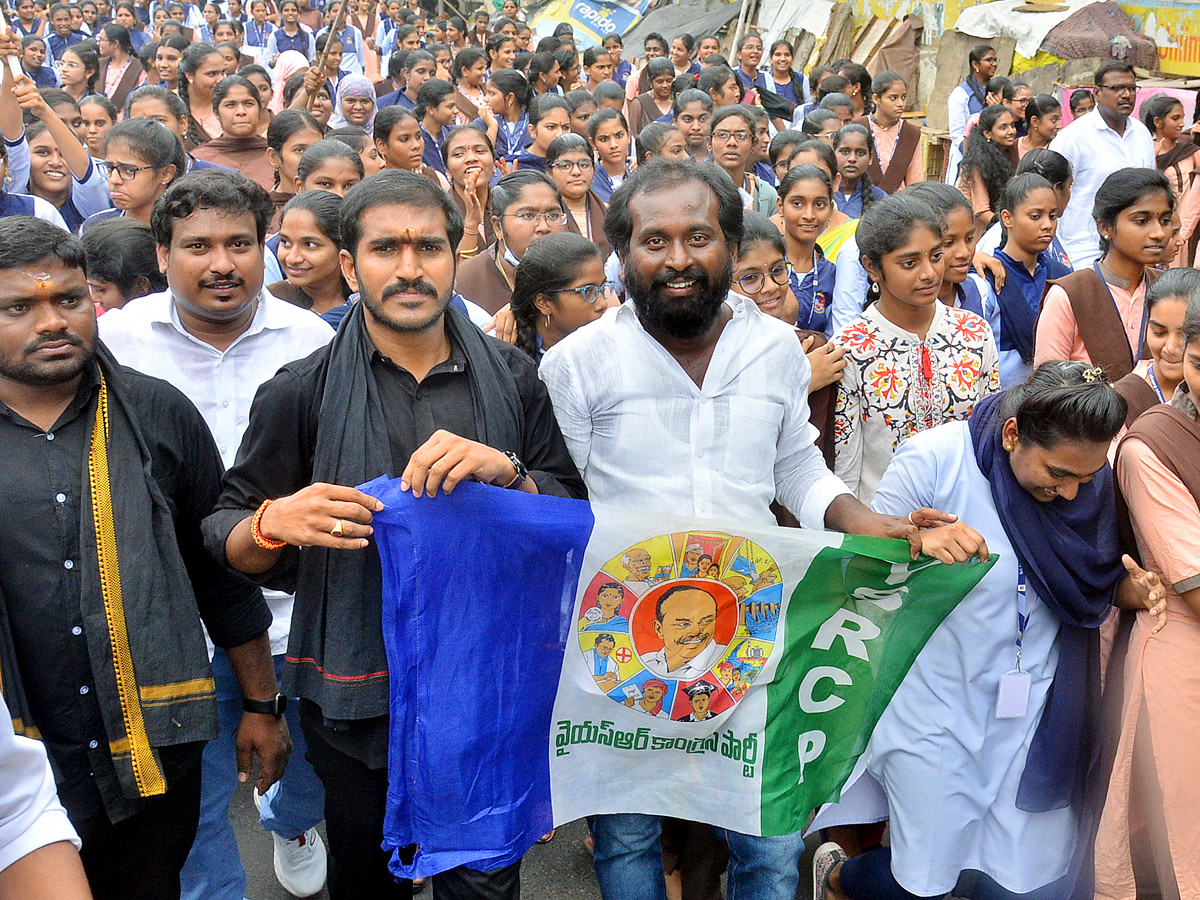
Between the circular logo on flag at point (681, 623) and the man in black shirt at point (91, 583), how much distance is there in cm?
91

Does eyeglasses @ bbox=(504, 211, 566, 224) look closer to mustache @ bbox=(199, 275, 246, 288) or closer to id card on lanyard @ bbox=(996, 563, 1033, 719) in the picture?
mustache @ bbox=(199, 275, 246, 288)

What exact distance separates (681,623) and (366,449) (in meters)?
0.87

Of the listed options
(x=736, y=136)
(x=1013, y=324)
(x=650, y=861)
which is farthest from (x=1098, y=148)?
(x=650, y=861)

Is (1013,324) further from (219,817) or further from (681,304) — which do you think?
(219,817)

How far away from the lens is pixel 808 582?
2.80 meters

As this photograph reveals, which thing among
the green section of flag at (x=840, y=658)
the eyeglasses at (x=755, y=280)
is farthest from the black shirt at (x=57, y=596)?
the eyeglasses at (x=755, y=280)

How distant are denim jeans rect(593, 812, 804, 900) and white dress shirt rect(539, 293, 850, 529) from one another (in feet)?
2.62

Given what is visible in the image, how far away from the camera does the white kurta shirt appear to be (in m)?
2.95

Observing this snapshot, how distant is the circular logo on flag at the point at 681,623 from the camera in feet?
8.89

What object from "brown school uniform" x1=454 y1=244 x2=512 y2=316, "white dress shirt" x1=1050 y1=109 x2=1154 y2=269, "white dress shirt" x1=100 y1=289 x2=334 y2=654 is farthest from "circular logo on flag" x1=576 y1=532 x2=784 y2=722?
"white dress shirt" x1=1050 y1=109 x2=1154 y2=269

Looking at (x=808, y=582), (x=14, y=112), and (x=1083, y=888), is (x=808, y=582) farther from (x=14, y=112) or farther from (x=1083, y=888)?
(x=14, y=112)

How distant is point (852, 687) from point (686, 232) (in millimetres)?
1219

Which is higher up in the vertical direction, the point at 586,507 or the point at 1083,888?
the point at 586,507

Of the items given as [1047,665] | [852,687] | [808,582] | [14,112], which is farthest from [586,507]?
[14,112]
